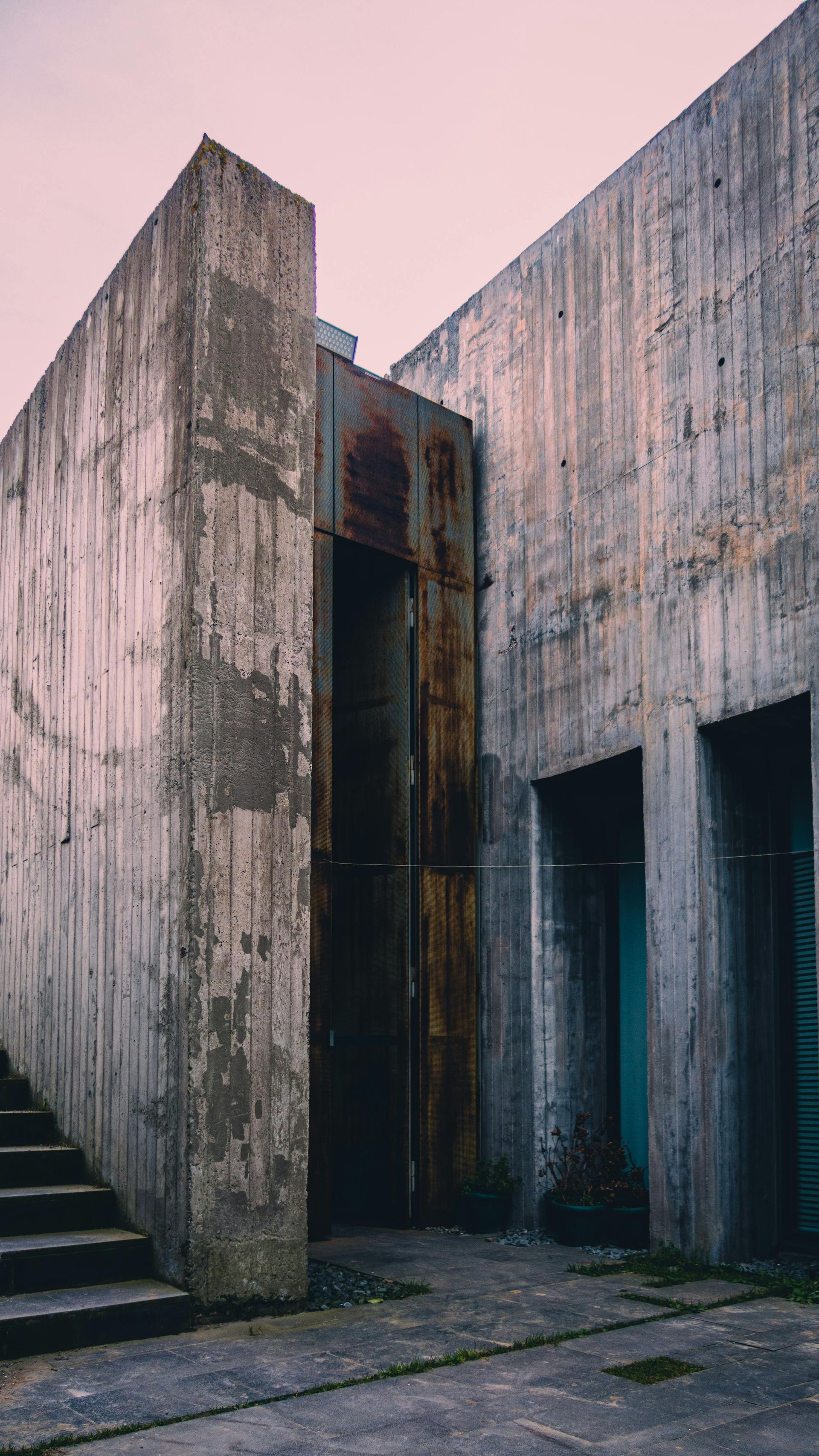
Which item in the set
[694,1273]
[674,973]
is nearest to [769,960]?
[674,973]

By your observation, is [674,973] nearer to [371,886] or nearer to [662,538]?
[371,886]

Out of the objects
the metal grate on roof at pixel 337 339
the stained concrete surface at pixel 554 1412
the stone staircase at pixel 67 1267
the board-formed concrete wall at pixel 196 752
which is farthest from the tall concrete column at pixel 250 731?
the metal grate on roof at pixel 337 339

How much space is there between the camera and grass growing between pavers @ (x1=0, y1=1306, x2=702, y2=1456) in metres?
3.76

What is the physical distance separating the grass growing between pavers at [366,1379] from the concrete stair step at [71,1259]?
1.31m

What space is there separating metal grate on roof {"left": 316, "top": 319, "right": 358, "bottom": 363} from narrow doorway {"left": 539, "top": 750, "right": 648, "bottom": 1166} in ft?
16.0

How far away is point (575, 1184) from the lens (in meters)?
8.11

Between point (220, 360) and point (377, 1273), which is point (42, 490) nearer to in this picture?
point (220, 360)

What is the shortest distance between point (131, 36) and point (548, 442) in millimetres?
4127

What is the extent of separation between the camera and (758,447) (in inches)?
280

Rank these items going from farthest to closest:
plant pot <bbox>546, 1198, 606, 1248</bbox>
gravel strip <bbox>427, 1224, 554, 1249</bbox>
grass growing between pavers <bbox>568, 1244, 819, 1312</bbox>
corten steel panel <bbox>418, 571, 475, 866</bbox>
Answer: corten steel panel <bbox>418, 571, 475, 866</bbox> → gravel strip <bbox>427, 1224, 554, 1249</bbox> → plant pot <bbox>546, 1198, 606, 1248</bbox> → grass growing between pavers <bbox>568, 1244, 819, 1312</bbox>

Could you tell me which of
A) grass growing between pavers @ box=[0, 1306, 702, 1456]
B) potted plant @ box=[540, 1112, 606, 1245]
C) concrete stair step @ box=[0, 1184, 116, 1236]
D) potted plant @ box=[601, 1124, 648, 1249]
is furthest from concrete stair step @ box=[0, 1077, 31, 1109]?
potted plant @ box=[601, 1124, 648, 1249]

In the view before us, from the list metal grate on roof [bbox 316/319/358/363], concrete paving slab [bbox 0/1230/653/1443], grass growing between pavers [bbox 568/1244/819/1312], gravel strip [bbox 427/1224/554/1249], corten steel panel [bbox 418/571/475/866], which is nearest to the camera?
concrete paving slab [bbox 0/1230/653/1443]

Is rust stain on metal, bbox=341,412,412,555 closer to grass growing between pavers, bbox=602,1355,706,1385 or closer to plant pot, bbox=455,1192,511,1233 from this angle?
plant pot, bbox=455,1192,511,1233

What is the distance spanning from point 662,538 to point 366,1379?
218 inches
